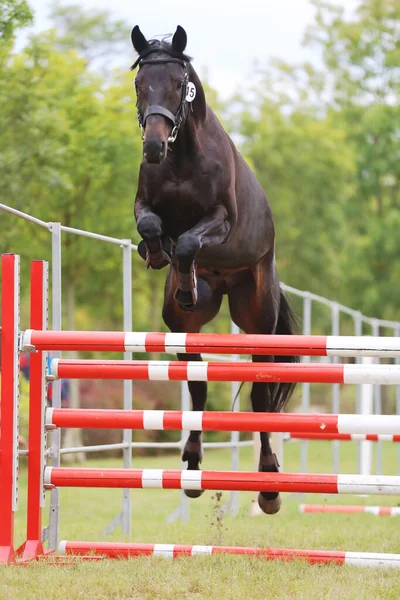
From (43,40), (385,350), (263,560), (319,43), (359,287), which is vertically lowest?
(263,560)

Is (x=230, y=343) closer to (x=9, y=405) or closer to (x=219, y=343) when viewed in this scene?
(x=219, y=343)

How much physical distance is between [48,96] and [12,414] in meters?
8.06

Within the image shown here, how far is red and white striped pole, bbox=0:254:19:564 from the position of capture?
185 inches

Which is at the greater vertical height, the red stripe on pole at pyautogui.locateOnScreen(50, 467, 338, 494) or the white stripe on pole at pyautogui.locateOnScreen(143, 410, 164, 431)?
the white stripe on pole at pyautogui.locateOnScreen(143, 410, 164, 431)

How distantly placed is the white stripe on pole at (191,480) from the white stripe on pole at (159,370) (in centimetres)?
49

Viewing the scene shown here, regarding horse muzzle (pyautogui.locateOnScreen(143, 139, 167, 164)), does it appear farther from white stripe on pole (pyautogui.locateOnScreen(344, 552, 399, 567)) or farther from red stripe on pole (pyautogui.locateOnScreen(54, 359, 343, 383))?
white stripe on pole (pyautogui.locateOnScreen(344, 552, 399, 567))

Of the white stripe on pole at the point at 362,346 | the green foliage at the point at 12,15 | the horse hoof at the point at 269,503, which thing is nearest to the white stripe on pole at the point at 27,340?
the white stripe on pole at the point at 362,346

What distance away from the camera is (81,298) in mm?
19438

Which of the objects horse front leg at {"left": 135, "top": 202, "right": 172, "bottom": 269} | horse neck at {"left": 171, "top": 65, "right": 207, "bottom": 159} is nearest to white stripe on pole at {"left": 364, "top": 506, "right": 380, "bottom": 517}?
horse front leg at {"left": 135, "top": 202, "right": 172, "bottom": 269}

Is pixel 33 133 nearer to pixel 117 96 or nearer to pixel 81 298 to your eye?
pixel 117 96

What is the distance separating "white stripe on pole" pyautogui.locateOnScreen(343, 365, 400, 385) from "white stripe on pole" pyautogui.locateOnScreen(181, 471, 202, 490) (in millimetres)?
866

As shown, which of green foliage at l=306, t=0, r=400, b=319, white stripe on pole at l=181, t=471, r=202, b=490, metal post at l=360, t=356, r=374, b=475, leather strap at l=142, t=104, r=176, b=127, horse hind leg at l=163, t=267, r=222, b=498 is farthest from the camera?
green foliage at l=306, t=0, r=400, b=319

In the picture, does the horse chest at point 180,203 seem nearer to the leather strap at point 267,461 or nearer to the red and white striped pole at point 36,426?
the red and white striped pole at point 36,426

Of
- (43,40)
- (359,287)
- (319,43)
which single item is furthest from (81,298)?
(319,43)
